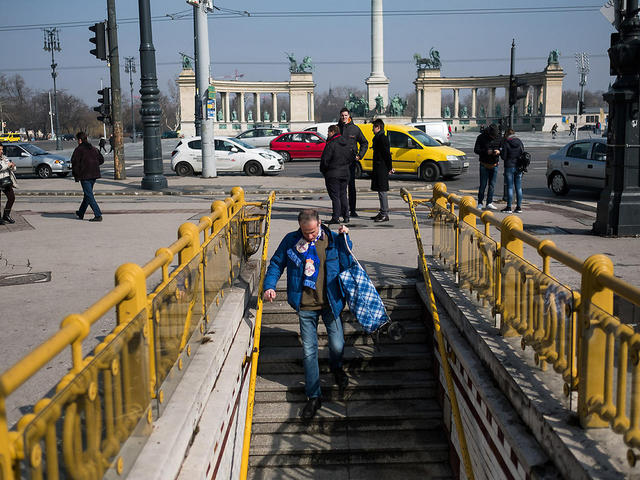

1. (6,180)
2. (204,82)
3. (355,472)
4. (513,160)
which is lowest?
(355,472)

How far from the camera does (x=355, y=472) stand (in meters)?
6.46

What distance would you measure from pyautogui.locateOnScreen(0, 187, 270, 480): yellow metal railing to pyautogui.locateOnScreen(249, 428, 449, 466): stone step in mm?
1710

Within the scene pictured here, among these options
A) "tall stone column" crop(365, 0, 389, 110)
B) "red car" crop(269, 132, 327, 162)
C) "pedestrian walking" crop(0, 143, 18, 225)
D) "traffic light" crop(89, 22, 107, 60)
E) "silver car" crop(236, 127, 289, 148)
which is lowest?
"pedestrian walking" crop(0, 143, 18, 225)

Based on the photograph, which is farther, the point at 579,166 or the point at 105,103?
the point at 105,103

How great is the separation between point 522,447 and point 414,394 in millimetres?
3282

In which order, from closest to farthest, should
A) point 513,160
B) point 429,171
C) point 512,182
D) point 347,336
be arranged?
point 347,336, point 513,160, point 512,182, point 429,171

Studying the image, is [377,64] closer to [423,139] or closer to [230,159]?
[230,159]

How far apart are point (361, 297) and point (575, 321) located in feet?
8.53

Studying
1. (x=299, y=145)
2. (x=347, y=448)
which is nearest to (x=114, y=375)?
(x=347, y=448)

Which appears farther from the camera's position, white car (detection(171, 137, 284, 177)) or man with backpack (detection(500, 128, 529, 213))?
white car (detection(171, 137, 284, 177))

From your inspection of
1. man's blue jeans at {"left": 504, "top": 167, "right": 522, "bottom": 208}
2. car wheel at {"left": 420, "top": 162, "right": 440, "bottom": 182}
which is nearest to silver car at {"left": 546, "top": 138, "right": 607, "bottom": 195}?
man's blue jeans at {"left": 504, "top": 167, "right": 522, "bottom": 208}

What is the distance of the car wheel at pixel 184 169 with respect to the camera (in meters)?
26.0

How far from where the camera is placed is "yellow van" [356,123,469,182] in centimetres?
2303

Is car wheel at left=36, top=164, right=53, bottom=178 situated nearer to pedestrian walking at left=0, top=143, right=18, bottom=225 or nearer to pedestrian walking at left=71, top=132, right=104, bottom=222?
pedestrian walking at left=0, top=143, right=18, bottom=225
